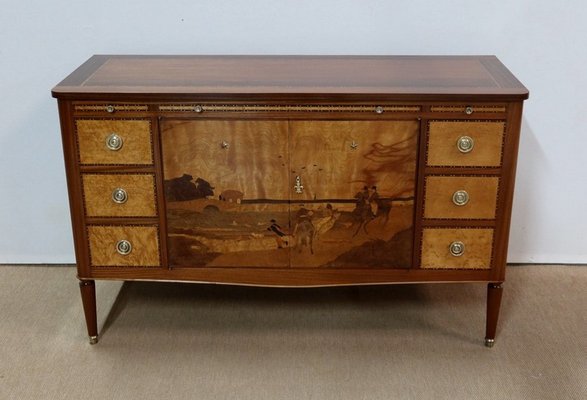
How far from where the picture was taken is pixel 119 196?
2.28 m

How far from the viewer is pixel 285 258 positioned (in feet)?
7.68

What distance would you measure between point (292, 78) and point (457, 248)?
70 centimetres

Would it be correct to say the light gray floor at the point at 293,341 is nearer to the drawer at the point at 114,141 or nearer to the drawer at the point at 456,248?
the drawer at the point at 456,248

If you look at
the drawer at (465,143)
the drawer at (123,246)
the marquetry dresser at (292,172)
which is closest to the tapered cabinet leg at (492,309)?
the marquetry dresser at (292,172)

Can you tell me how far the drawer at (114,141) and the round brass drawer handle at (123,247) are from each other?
0.83ft

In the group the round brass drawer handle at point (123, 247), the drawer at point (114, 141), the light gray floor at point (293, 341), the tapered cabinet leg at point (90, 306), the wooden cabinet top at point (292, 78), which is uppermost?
the wooden cabinet top at point (292, 78)

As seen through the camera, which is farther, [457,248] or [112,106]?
[457,248]

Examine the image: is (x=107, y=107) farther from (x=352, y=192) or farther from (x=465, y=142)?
(x=465, y=142)

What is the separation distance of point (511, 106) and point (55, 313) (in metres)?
1.63

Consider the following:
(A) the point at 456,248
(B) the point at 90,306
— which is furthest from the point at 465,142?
(B) the point at 90,306

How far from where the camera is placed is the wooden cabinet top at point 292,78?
2148mm

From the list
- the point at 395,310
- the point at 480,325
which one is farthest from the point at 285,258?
the point at 480,325

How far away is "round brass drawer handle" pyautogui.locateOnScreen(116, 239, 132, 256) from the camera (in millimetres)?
2338

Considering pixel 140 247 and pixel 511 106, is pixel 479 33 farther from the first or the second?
pixel 140 247
